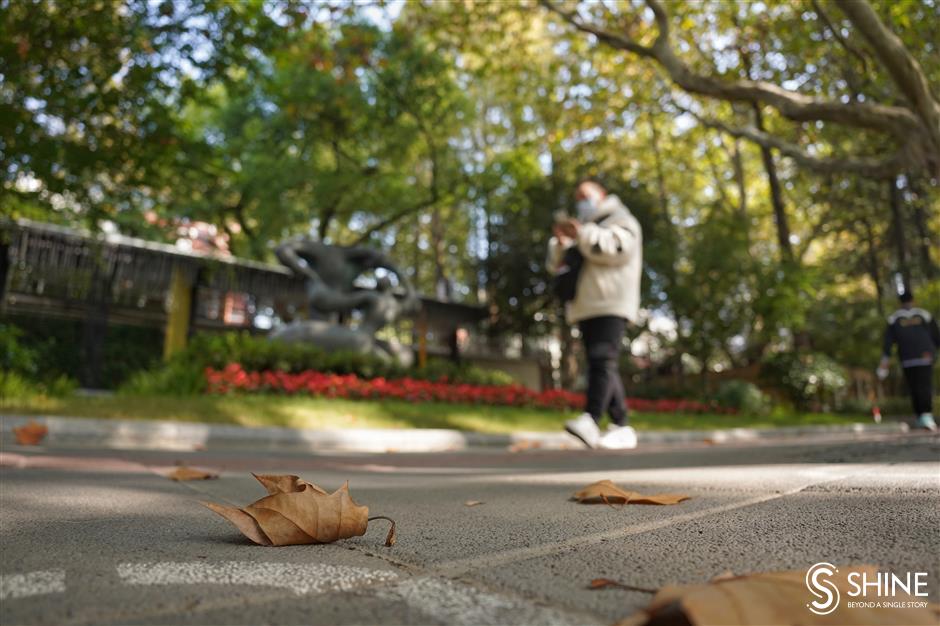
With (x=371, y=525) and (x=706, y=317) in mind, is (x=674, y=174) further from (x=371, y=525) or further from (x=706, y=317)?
(x=371, y=525)

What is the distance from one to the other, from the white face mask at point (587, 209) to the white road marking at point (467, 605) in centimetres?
556

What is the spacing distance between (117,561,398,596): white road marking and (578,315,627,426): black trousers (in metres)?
4.70

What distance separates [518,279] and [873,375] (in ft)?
46.9

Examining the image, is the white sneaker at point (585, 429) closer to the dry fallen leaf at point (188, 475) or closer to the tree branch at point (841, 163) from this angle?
the dry fallen leaf at point (188, 475)

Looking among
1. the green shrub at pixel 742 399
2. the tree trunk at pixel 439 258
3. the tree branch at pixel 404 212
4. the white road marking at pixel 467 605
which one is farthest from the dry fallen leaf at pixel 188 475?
the tree trunk at pixel 439 258

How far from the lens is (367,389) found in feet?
33.1

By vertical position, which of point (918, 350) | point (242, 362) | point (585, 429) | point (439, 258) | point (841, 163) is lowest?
point (585, 429)

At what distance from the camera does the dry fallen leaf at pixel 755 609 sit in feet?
2.61

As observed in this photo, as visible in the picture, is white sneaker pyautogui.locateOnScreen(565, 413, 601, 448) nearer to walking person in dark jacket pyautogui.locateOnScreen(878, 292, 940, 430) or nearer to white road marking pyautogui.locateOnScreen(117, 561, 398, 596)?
white road marking pyautogui.locateOnScreen(117, 561, 398, 596)

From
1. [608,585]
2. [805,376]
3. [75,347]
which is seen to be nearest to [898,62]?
[608,585]

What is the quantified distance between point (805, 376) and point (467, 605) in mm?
19430

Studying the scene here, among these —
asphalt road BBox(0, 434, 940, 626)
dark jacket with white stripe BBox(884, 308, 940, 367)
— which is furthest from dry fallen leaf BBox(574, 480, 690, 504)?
dark jacket with white stripe BBox(884, 308, 940, 367)

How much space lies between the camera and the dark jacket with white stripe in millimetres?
8891

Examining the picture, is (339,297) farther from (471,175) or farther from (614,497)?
(614,497)
